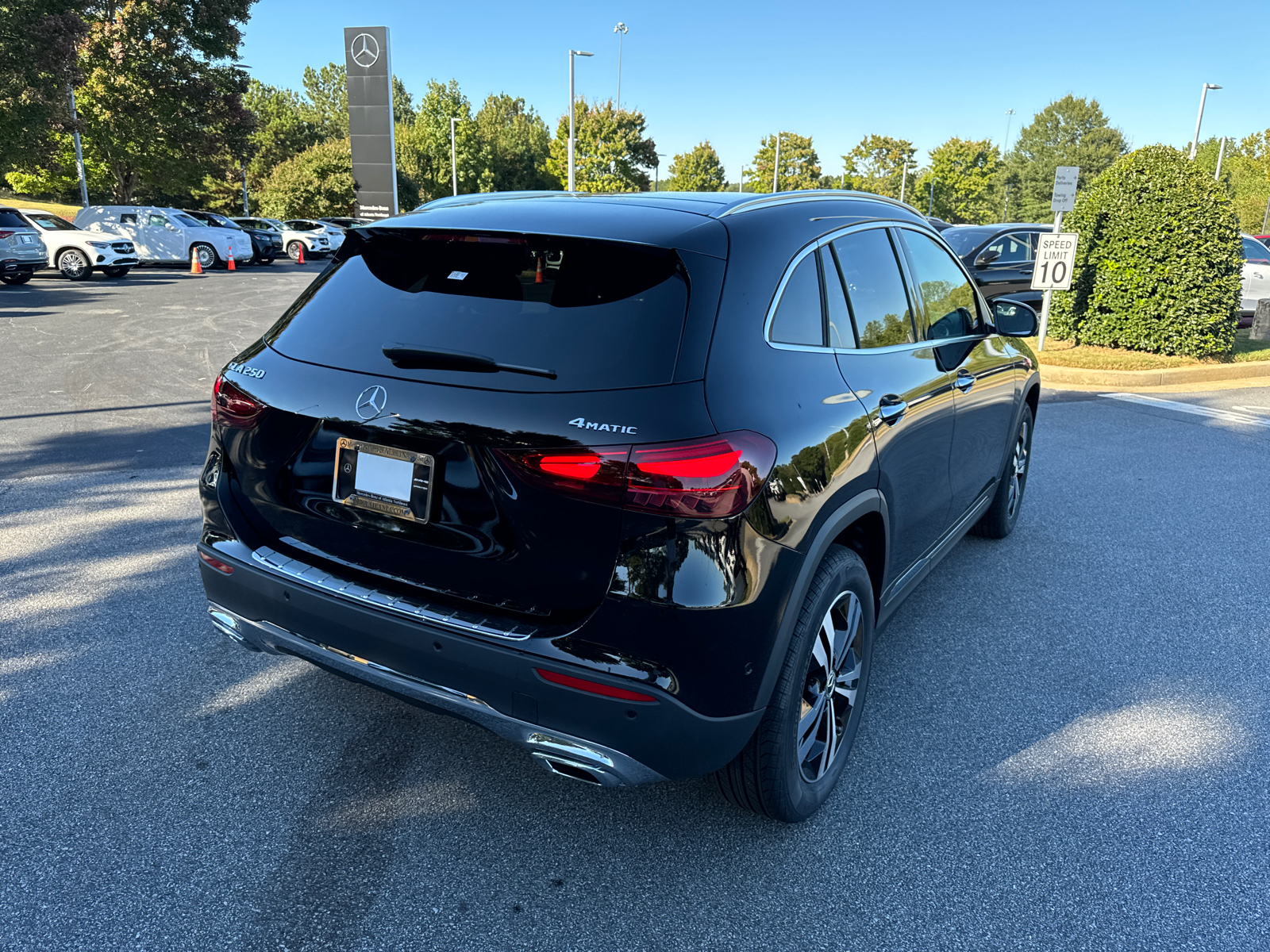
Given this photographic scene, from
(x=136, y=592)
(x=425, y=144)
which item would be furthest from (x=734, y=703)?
(x=425, y=144)

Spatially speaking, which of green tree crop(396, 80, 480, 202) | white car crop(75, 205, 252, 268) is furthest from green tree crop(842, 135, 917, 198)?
white car crop(75, 205, 252, 268)

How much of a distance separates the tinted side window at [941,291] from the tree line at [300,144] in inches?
291

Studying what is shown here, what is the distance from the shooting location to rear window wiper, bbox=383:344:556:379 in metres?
2.31

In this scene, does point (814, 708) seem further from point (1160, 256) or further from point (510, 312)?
point (1160, 256)

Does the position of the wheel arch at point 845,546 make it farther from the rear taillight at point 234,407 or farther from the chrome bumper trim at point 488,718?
the rear taillight at point 234,407

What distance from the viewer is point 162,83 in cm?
3397

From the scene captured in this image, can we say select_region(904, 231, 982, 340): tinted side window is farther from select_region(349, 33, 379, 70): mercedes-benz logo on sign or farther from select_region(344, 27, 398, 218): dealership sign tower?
select_region(349, 33, 379, 70): mercedes-benz logo on sign

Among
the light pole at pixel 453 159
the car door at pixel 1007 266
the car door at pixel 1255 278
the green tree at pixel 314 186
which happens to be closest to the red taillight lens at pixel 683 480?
the car door at pixel 1007 266

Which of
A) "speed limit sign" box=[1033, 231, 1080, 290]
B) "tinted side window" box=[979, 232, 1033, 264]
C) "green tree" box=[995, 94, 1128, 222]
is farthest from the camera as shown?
"green tree" box=[995, 94, 1128, 222]

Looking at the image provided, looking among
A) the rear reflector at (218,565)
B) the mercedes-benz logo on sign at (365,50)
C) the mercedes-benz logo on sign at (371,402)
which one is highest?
the mercedes-benz logo on sign at (365,50)

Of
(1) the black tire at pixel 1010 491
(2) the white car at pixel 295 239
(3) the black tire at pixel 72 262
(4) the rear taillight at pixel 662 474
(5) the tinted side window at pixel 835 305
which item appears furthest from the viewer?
(2) the white car at pixel 295 239

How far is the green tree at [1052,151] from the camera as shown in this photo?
299ft

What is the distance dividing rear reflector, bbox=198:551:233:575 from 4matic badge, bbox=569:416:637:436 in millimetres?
1263

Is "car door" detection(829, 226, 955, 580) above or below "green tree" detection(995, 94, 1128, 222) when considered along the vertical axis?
below
